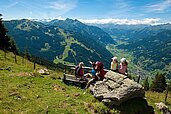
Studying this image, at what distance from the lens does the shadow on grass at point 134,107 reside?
1883 cm

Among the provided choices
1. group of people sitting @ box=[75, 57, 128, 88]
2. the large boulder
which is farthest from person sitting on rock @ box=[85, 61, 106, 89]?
the large boulder

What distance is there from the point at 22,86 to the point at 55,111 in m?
6.01

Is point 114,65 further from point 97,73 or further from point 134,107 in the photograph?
point 134,107

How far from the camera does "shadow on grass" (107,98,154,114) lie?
61.8ft

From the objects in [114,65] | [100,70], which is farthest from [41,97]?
[114,65]

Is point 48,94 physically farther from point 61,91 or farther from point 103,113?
point 103,113

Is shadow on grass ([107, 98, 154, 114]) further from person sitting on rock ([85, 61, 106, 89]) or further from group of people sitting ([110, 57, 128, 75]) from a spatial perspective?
person sitting on rock ([85, 61, 106, 89])

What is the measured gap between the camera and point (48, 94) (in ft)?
64.4

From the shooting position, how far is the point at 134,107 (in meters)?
19.4

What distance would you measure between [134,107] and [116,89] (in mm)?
2055

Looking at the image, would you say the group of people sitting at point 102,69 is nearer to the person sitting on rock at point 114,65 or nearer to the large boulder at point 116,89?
the person sitting on rock at point 114,65

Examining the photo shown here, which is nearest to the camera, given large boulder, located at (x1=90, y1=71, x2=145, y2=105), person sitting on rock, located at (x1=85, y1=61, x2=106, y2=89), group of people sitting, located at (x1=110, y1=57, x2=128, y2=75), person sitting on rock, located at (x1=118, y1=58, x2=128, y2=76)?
large boulder, located at (x1=90, y1=71, x2=145, y2=105)

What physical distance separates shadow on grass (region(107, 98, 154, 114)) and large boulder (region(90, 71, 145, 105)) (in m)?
0.36

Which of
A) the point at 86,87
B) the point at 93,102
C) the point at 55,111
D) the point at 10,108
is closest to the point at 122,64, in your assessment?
the point at 86,87
